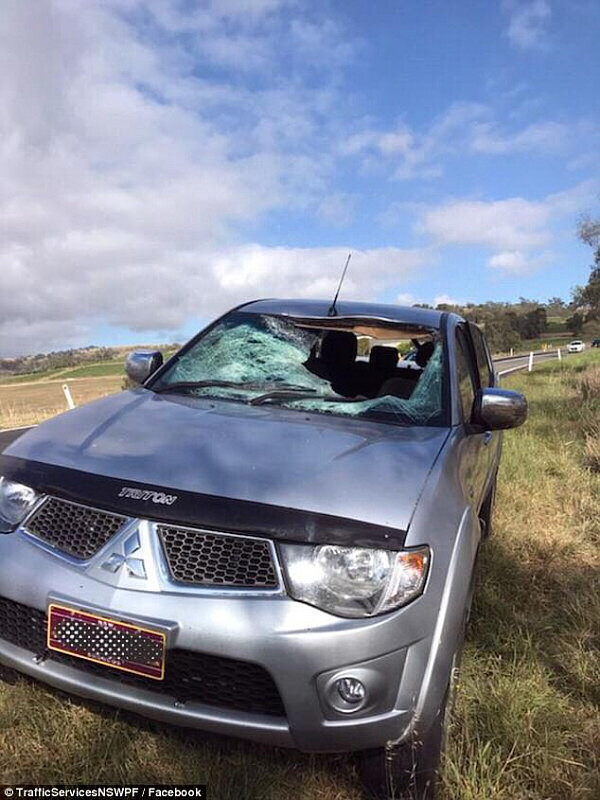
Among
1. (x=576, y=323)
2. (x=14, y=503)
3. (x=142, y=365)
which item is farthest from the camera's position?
(x=576, y=323)

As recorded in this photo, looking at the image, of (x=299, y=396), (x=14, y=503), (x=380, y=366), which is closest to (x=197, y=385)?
(x=299, y=396)

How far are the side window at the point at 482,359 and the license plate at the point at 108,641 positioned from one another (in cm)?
310

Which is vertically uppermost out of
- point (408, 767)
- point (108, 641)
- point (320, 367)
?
point (320, 367)

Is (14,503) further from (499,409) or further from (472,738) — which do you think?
(499,409)

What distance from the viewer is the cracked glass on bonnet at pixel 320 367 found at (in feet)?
8.95

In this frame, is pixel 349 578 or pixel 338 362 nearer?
pixel 349 578

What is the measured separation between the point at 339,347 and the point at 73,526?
6.80 feet

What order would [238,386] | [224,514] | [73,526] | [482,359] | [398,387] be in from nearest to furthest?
[224,514] < [73,526] < [238,386] < [398,387] < [482,359]

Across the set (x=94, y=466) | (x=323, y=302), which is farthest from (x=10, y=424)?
(x=94, y=466)

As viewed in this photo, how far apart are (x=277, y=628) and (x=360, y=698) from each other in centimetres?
31

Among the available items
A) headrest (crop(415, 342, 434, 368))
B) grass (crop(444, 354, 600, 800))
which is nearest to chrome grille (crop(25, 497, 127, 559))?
grass (crop(444, 354, 600, 800))

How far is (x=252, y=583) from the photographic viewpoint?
66.1 inches

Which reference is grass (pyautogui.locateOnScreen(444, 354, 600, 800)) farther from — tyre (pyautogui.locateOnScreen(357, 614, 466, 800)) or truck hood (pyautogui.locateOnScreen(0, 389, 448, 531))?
truck hood (pyautogui.locateOnScreen(0, 389, 448, 531))

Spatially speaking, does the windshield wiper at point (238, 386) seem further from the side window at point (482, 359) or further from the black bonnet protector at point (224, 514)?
the side window at point (482, 359)
